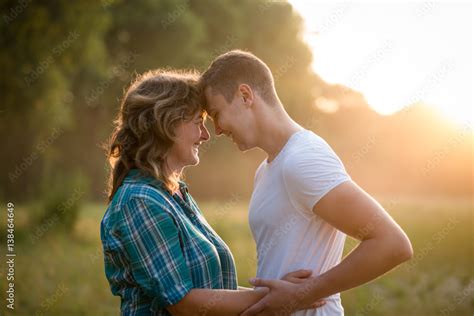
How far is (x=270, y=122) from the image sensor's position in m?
3.02

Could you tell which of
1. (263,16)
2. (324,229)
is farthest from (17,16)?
(263,16)

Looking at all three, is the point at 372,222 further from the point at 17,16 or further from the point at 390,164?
the point at 390,164

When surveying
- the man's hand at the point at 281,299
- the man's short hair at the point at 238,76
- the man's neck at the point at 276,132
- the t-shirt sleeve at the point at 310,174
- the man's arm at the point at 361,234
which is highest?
the man's short hair at the point at 238,76

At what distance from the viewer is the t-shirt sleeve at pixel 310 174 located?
2479 millimetres

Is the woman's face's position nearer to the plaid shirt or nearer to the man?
the man

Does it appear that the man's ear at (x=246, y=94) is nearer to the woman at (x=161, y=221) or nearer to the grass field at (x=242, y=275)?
the woman at (x=161, y=221)

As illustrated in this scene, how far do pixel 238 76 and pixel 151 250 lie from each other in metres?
1.00

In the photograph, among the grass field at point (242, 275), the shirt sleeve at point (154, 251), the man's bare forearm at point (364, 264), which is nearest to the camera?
the man's bare forearm at point (364, 264)

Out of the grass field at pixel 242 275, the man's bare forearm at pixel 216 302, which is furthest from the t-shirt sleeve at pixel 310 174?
the grass field at pixel 242 275

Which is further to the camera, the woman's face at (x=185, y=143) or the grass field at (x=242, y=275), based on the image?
the grass field at (x=242, y=275)

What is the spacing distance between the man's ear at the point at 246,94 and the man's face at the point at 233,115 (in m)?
0.02

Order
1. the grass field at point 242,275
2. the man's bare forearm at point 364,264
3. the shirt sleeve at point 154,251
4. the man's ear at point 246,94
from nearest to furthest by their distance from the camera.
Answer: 1. the man's bare forearm at point 364,264
2. the shirt sleeve at point 154,251
3. the man's ear at point 246,94
4. the grass field at point 242,275

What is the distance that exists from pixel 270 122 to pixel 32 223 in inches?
354

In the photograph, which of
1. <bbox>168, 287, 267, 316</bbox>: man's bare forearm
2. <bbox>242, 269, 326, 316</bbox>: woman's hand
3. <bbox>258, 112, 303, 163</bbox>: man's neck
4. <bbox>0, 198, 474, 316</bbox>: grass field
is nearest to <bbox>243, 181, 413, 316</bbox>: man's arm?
<bbox>242, 269, 326, 316</bbox>: woman's hand
